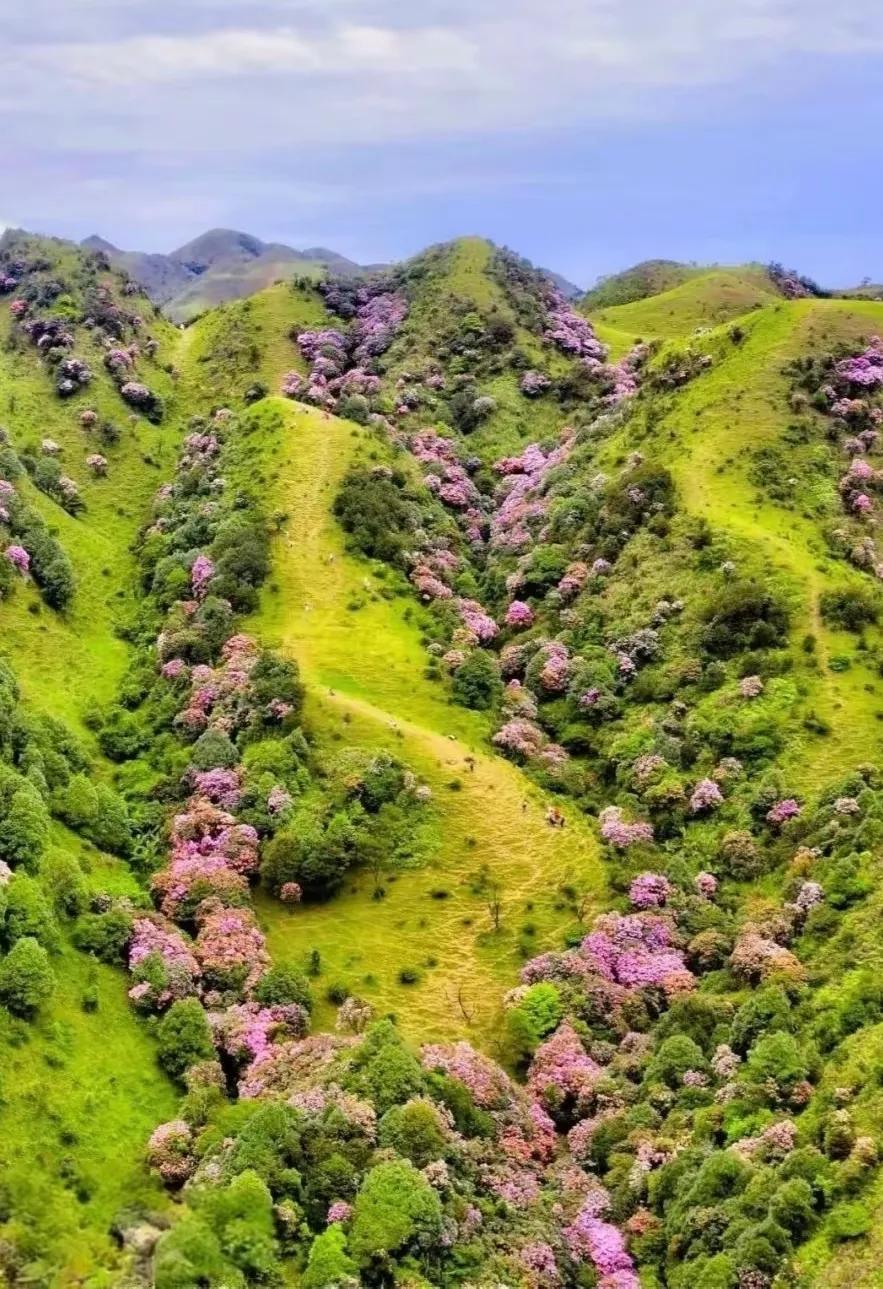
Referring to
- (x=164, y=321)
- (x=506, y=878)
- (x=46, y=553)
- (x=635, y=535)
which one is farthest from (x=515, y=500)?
(x=164, y=321)

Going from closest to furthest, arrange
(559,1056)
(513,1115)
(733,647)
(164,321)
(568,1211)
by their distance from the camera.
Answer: (568,1211), (513,1115), (559,1056), (733,647), (164,321)

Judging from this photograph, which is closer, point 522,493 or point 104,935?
point 104,935

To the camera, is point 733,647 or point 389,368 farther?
point 389,368

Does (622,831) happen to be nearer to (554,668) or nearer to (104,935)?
(554,668)

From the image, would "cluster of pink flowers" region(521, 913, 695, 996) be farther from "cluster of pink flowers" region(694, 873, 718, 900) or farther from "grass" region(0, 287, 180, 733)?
"grass" region(0, 287, 180, 733)

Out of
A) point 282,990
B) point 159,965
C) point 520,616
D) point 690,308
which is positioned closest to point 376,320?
point 690,308

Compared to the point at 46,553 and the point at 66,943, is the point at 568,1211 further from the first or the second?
the point at 46,553

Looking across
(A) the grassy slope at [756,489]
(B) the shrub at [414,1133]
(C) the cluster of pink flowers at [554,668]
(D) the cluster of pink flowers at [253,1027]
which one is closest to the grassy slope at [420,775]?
(D) the cluster of pink flowers at [253,1027]

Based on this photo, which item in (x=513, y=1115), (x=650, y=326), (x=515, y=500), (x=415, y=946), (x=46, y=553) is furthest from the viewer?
(x=650, y=326)
